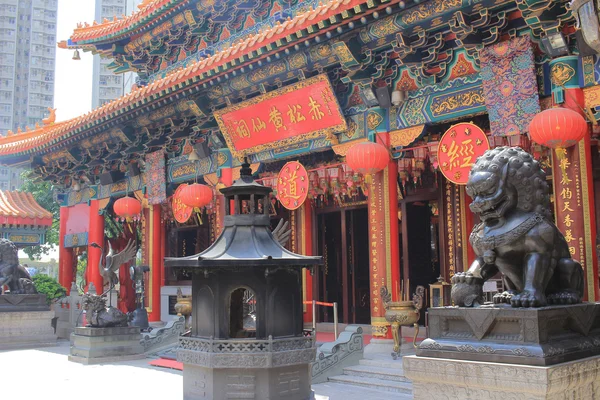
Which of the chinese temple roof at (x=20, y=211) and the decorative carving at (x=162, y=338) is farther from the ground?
the chinese temple roof at (x=20, y=211)

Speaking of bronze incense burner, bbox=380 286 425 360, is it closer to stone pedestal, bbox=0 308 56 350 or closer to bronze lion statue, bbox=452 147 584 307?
bronze lion statue, bbox=452 147 584 307

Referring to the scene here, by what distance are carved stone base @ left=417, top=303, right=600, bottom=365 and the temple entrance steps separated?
338 cm

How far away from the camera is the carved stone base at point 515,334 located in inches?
141

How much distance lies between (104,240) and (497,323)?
14.2 meters

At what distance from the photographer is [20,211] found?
17375 mm

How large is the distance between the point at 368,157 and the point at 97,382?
4.77 metres

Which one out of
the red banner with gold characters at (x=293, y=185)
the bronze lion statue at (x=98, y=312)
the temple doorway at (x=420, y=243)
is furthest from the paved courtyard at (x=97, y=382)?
the temple doorway at (x=420, y=243)

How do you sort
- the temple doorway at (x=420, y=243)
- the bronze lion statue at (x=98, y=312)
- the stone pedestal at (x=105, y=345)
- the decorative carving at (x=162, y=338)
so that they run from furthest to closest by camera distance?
1. the decorative carving at (x=162, y=338)
2. the temple doorway at (x=420, y=243)
3. the bronze lion statue at (x=98, y=312)
4. the stone pedestal at (x=105, y=345)

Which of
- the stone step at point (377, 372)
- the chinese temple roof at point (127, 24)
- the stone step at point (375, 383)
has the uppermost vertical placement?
the chinese temple roof at point (127, 24)

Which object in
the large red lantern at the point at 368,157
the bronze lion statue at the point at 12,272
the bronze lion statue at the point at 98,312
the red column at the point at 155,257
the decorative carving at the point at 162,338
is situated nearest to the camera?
the large red lantern at the point at 368,157

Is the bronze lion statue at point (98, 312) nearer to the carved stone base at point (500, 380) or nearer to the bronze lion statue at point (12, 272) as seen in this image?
the bronze lion statue at point (12, 272)

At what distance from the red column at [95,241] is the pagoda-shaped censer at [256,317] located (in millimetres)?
10577

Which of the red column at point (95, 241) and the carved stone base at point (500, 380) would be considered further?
the red column at point (95, 241)

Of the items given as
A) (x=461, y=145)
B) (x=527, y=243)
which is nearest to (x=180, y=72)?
(x=461, y=145)
